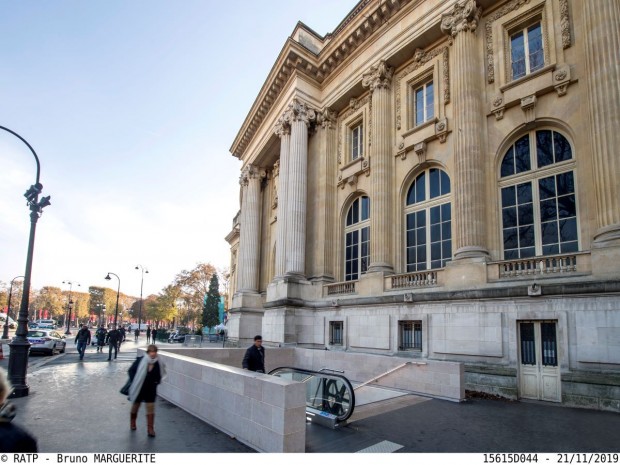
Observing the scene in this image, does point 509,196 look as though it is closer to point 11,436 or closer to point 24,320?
point 11,436

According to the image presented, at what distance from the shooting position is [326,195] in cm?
2295

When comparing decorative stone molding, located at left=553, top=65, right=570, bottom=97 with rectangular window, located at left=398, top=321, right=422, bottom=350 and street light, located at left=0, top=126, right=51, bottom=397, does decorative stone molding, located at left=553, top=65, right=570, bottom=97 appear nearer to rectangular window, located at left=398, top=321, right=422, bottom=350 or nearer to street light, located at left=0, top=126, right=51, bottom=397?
rectangular window, located at left=398, top=321, right=422, bottom=350

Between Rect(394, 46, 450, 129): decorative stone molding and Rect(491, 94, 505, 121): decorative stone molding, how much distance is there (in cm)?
226

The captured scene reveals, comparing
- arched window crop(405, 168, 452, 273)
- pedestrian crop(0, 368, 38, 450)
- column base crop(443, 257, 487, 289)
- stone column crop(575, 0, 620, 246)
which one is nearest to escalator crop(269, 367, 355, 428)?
pedestrian crop(0, 368, 38, 450)

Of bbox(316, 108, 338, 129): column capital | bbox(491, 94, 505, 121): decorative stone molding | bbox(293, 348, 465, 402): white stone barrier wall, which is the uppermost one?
bbox(316, 108, 338, 129): column capital

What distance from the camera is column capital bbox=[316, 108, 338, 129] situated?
24125 millimetres

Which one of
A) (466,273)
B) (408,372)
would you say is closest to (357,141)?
(466,273)

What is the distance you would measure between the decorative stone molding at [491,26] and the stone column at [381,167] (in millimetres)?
5035

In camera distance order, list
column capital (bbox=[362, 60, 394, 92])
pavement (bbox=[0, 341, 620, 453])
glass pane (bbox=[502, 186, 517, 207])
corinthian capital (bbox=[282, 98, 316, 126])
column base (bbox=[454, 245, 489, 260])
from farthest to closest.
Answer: corinthian capital (bbox=[282, 98, 316, 126]) < column capital (bbox=[362, 60, 394, 92]) < glass pane (bbox=[502, 186, 517, 207]) < column base (bbox=[454, 245, 489, 260]) < pavement (bbox=[0, 341, 620, 453])

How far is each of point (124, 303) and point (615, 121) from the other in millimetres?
158960

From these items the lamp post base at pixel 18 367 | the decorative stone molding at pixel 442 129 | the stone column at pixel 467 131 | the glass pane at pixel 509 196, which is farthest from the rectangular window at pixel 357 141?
the lamp post base at pixel 18 367

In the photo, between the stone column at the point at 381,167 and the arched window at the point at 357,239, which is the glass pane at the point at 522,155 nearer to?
the stone column at the point at 381,167

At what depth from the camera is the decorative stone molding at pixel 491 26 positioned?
1552 centimetres

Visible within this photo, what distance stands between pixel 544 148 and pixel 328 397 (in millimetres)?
11598
